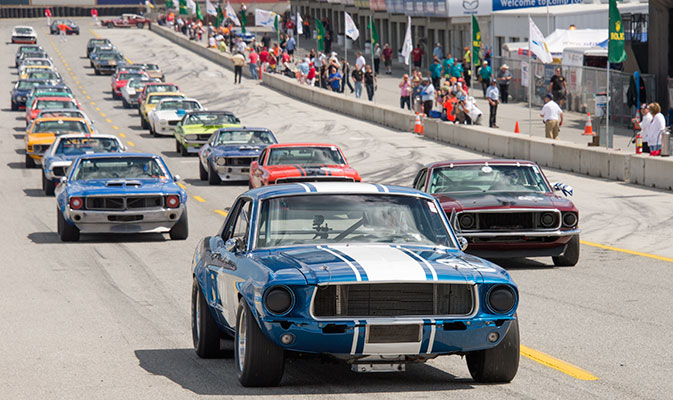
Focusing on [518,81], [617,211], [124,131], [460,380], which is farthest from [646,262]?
[518,81]

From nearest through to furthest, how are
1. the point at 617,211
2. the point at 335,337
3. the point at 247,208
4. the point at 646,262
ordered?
the point at 335,337, the point at 247,208, the point at 646,262, the point at 617,211

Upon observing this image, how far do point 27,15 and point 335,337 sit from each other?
459 feet

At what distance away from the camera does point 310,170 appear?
886 inches

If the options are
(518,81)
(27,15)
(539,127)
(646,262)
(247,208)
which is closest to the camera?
(247,208)

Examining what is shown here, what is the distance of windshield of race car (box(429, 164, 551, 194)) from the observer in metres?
16.1

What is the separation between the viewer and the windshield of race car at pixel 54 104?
42.1 meters

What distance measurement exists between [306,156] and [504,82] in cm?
2560

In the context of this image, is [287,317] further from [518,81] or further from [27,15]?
[27,15]

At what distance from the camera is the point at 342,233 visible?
8852 mm

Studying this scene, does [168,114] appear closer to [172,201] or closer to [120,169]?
[120,169]

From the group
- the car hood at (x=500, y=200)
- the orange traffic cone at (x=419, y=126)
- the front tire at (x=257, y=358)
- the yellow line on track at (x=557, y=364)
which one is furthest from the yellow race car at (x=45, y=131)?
the front tire at (x=257, y=358)

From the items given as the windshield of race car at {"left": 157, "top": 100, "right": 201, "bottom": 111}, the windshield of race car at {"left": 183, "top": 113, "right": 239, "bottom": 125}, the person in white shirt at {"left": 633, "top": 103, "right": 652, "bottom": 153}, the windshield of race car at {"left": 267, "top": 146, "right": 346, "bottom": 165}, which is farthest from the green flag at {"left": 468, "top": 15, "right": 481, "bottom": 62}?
the windshield of race car at {"left": 267, "top": 146, "right": 346, "bottom": 165}

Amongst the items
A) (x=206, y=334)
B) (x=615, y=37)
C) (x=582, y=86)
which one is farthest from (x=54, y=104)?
(x=206, y=334)

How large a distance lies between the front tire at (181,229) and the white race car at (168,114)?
22290mm
